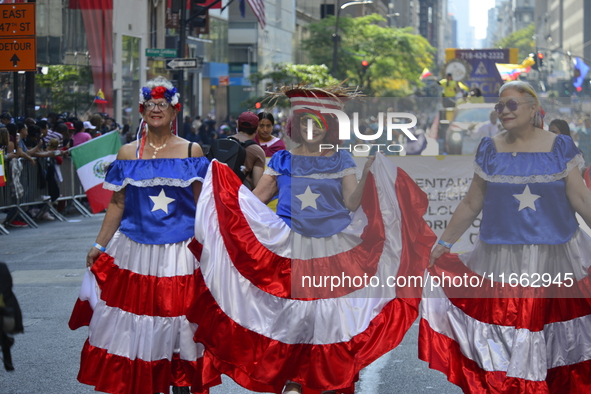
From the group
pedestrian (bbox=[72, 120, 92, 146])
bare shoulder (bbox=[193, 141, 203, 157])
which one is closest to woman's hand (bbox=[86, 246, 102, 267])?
bare shoulder (bbox=[193, 141, 203, 157])

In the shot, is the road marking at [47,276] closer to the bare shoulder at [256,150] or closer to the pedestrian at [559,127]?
the bare shoulder at [256,150]

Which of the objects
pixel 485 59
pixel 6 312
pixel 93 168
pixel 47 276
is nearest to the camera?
pixel 6 312

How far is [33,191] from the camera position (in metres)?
15.6

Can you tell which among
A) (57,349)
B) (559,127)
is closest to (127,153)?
(57,349)

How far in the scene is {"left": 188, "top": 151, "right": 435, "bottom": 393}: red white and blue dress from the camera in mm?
4953

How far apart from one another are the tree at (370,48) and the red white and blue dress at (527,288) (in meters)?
54.5

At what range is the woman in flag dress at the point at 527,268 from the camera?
15.0 ft

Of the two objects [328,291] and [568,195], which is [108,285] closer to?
[328,291]

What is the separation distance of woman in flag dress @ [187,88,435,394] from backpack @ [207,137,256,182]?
2035mm

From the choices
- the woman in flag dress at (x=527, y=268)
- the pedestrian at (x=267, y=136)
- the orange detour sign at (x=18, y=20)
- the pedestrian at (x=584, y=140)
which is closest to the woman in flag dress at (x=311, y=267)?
the woman in flag dress at (x=527, y=268)

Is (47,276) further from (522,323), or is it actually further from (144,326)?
(522,323)

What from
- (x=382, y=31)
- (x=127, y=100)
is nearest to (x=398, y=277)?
(x=127, y=100)

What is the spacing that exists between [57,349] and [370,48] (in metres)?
57.7

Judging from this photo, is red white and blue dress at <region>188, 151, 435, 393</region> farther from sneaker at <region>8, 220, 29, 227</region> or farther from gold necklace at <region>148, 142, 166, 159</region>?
sneaker at <region>8, 220, 29, 227</region>
